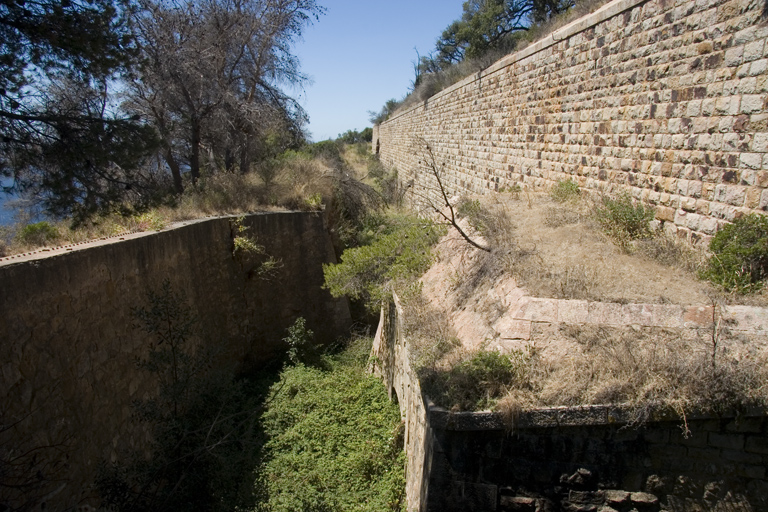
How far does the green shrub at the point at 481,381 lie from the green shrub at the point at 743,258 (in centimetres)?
214

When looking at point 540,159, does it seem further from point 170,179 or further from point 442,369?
point 170,179

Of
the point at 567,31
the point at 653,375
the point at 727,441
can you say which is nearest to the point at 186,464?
the point at 653,375

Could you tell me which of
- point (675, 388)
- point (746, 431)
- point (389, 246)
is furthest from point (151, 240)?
point (746, 431)

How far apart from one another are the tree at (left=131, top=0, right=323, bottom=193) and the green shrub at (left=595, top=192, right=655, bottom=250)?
7.60m

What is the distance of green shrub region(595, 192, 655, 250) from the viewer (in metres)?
5.86

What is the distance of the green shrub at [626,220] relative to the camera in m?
5.86

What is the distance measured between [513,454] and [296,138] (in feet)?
42.4

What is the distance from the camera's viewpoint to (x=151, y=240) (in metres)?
6.42

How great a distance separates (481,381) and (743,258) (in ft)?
9.19

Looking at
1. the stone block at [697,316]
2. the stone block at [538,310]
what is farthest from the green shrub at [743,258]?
the stone block at [538,310]

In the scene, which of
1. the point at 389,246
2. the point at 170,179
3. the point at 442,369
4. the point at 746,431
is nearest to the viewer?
the point at 746,431

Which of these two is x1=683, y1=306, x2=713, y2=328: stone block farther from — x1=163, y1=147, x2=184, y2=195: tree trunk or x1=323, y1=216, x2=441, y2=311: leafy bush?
x1=163, y1=147, x2=184, y2=195: tree trunk

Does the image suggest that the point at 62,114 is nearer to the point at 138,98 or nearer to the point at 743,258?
the point at 138,98

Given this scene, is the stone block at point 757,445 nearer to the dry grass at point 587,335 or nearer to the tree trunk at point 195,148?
the dry grass at point 587,335
